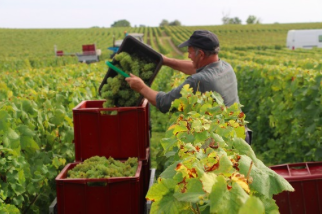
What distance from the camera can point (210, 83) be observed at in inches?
187

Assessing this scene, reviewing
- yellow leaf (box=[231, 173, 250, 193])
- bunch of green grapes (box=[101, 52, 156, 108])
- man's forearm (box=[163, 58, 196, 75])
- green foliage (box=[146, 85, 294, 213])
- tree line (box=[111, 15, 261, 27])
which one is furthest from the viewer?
tree line (box=[111, 15, 261, 27])

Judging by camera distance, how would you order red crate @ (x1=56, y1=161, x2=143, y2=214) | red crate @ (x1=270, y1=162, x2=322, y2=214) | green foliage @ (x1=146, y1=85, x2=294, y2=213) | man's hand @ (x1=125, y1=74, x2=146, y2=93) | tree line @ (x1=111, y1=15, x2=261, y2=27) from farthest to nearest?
1. tree line @ (x1=111, y1=15, x2=261, y2=27)
2. man's hand @ (x1=125, y1=74, x2=146, y2=93)
3. red crate @ (x1=56, y1=161, x2=143, y2=214)
4. red crate @ (x1=270, y1=162, x2=322, y2=214)
5. green foliage @ (x1=146, y1=85, x2=294, y2=213)

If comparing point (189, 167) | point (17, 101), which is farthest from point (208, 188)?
point (17, 101)

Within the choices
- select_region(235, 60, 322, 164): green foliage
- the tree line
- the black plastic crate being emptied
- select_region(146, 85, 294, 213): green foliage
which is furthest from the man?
the tree line

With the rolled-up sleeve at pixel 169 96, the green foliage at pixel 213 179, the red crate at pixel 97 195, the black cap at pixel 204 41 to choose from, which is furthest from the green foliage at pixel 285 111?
the green foliage at pixel 213 179

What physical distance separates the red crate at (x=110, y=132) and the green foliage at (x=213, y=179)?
1.92 m

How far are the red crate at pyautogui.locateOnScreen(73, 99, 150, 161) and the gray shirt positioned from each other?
0.28 m

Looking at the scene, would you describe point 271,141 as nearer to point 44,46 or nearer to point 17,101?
point 17,101

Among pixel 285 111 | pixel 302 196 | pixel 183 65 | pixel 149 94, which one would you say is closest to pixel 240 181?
pixel 302 196

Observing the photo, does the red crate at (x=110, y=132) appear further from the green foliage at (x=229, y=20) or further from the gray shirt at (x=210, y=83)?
the green foliage at (x=229, y=20)

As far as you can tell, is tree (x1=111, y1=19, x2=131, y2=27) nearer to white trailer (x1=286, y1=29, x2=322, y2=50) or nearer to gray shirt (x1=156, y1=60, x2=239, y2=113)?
white trailer (x1=286, y1=29, x2=322, y2=50)

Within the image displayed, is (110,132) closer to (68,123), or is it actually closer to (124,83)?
(124,83)

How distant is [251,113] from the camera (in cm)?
1204

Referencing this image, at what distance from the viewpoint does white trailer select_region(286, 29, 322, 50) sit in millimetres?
51219
